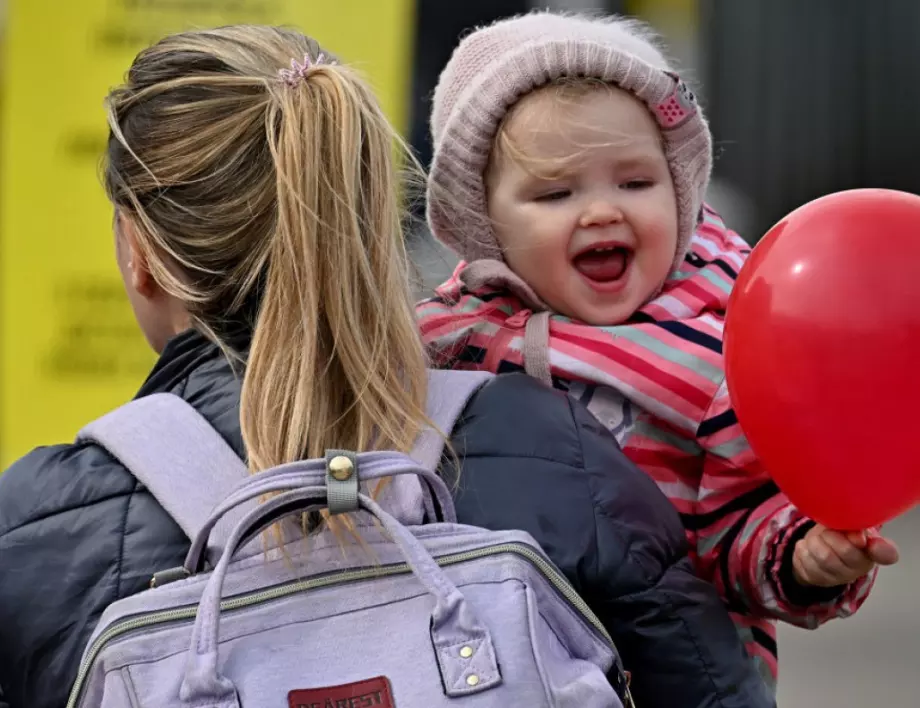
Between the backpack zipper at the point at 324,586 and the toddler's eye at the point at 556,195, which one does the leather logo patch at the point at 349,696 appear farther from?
the toddler's eye at the point at 556,195

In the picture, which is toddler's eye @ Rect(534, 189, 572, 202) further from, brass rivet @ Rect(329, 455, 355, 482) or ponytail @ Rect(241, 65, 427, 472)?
brass rivet @ Rect(329, 455, 355, 482)

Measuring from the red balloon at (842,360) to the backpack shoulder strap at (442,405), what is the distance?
0.34 meters

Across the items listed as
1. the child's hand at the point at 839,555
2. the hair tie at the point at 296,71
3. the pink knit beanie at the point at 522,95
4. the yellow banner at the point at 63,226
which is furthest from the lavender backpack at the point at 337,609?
the yellow banner at the point at 63,226

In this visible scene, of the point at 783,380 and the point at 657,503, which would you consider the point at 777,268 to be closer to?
the point at 783,380

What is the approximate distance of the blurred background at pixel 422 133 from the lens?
13.4 ft

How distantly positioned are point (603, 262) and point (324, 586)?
82cm

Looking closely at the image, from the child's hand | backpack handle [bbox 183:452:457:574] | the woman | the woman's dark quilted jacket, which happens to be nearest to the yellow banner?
the woman

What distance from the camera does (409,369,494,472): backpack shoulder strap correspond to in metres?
1.68

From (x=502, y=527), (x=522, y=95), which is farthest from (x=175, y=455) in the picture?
(x=522, y=95)

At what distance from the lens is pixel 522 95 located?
221 cm

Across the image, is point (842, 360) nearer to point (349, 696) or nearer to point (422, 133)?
point (349, 696)

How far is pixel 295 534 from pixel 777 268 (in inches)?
26.0

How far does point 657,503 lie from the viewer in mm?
1773

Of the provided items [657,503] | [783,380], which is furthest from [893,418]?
[657,503]
